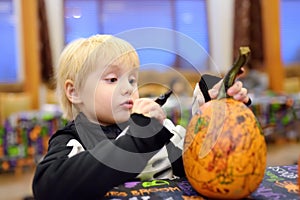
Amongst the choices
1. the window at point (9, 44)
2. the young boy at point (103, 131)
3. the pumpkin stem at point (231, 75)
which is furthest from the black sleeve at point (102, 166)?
the window at point (9, 44)

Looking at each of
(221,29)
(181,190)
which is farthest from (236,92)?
(221,29)

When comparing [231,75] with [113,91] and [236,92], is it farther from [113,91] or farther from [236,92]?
[113,91]

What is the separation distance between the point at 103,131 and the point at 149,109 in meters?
0.20

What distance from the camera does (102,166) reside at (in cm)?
60

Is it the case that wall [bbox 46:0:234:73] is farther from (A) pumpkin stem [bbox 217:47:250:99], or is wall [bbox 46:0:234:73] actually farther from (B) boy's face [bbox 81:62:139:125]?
(A) pumpkin stem [bbox 217:47:250:99]

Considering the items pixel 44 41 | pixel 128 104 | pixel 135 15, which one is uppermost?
pixel 135 15

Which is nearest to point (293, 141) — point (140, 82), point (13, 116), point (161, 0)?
point (161, 0)

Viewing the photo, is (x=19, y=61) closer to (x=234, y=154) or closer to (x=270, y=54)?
(x=270, y=54)

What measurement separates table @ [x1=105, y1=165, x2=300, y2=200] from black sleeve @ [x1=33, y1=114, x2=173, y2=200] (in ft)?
0.08

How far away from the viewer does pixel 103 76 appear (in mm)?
724

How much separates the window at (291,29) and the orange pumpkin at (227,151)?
5487 mm

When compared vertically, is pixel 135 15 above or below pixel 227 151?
above

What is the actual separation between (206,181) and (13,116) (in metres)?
3.34

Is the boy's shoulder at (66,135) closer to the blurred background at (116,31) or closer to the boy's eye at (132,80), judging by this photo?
the boy's eye at (132,80)
